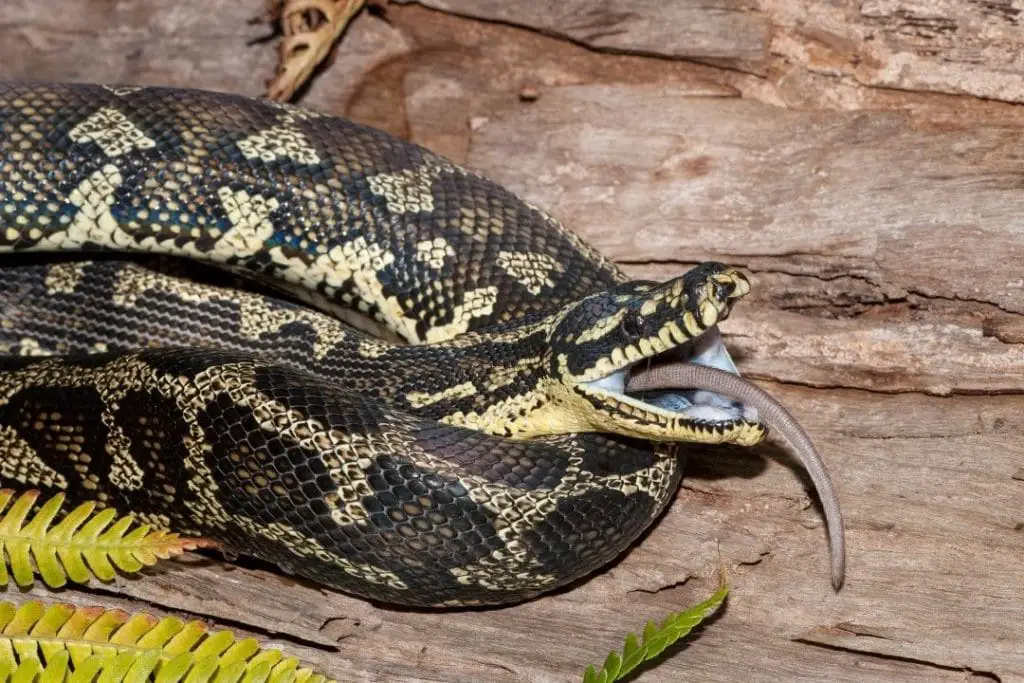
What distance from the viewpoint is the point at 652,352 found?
16.1 feet

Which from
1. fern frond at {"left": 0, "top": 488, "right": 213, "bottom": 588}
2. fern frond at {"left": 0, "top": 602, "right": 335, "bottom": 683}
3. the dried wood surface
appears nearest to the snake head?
the dried wood surface

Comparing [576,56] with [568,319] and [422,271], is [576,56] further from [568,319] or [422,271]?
[568,319]

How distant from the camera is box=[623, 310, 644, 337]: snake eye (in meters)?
4.95

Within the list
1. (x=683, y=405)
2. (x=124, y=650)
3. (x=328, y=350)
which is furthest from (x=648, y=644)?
(x=328, y=350)

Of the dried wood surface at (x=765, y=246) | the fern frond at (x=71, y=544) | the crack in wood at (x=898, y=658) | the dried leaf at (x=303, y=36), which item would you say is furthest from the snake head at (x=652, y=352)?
the dried leaf at (x=303, y=36)

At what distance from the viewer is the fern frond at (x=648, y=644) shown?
175 inches

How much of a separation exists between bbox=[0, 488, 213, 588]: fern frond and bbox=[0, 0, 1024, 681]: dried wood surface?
0.37 meters

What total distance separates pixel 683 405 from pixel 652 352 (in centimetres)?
48

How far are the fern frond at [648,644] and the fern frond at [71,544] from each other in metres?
1.95

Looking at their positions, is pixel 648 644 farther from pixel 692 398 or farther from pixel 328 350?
pixel 328 350

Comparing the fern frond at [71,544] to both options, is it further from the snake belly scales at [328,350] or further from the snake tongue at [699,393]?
the snake tongue at [699,393]

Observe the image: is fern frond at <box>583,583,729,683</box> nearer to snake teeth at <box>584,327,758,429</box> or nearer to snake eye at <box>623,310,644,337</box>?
snake teeth at <box>584,327,758,429</box>

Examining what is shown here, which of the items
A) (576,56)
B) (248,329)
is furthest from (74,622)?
(576,56)

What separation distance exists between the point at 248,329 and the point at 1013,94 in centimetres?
473
